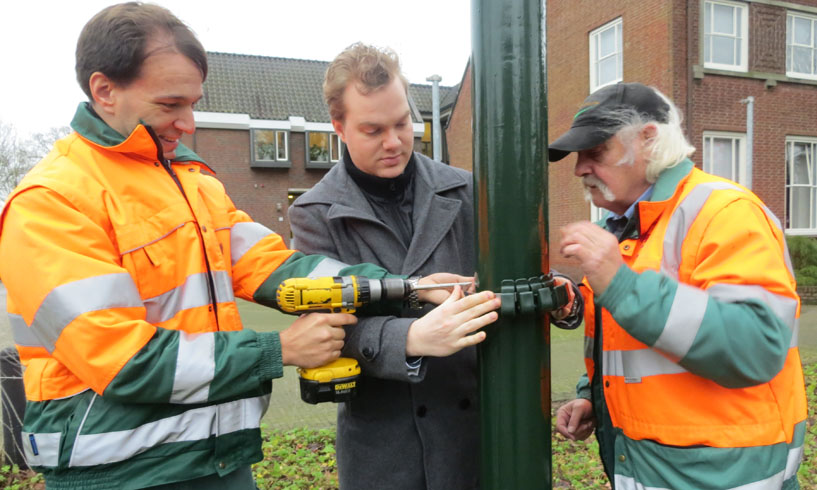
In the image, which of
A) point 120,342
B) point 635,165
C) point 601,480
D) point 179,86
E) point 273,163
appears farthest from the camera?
point 273,163

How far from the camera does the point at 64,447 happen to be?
1.38m

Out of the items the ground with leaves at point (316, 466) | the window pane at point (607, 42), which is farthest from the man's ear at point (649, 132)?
the window pane at point (607, 42)

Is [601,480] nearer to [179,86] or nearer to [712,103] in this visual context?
[179,86]

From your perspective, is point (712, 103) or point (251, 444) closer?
point (251, 444)

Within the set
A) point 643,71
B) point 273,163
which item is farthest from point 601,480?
point 273,163

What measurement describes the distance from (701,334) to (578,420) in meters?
0.77

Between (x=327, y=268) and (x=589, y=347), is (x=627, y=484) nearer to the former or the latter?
(x=589, y=347)

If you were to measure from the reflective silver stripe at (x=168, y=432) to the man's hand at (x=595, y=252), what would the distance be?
3.18 ft

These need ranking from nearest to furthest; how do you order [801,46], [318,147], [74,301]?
[74,301] < [801,46] < [318,147]

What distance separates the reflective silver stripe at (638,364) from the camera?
1567 millimetres

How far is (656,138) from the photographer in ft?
5.75

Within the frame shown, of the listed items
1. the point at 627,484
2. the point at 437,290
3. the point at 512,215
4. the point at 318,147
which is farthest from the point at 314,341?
the point at 318,147

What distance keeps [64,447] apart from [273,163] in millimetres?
21693

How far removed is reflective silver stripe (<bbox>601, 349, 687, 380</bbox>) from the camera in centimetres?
157
